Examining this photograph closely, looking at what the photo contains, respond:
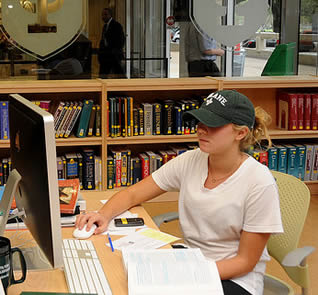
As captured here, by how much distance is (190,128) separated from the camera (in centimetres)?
509

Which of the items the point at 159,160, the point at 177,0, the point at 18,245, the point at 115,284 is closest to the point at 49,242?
the point at 115,284

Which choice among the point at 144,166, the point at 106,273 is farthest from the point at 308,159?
the point at 106,273

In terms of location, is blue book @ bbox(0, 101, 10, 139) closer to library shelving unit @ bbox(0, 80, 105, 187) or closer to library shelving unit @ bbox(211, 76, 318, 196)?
library shelving unit @ bbox(0, 80, 105, 187)

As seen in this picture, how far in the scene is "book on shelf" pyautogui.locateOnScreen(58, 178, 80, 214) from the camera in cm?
227

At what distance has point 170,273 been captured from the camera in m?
1.65

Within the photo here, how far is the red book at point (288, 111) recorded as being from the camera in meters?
5.16

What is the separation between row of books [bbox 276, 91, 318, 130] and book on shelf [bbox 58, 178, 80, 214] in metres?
3.13

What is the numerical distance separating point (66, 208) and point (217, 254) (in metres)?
0.62

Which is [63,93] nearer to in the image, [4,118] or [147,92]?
[4,118]

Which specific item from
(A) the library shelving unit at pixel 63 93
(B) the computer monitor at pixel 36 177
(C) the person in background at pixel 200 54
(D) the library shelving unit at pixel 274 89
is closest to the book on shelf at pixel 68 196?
(B) the computer monitor at pixel 36 177

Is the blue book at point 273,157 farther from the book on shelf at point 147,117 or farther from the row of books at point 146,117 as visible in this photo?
the book on shelf at point 147,117

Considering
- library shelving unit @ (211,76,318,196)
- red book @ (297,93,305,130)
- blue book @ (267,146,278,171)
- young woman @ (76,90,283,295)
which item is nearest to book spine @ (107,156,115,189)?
library shelving unit @ (211,76,318,196)

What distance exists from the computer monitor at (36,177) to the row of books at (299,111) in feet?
12.2

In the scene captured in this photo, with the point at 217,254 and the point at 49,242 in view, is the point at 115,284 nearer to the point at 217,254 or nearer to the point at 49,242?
the point at 49,242
